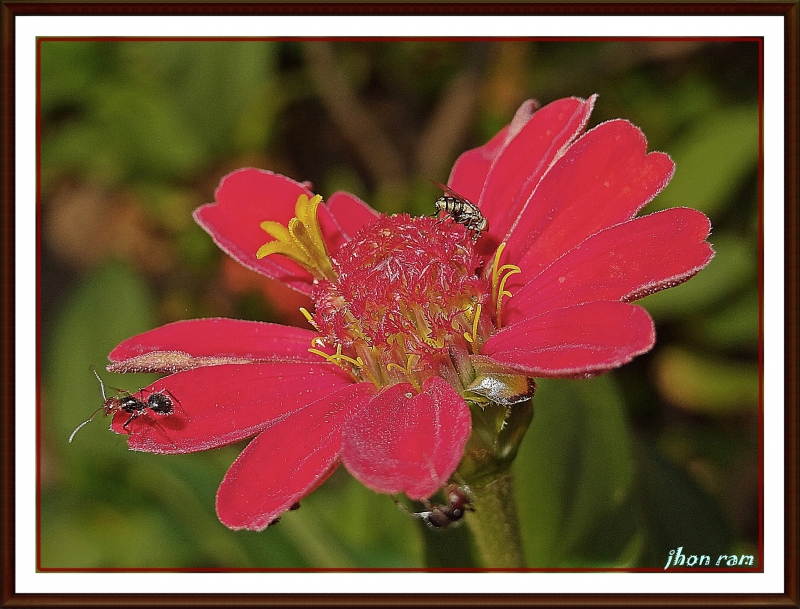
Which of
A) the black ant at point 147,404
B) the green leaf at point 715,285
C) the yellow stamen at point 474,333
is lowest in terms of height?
the black ant at point 147,404

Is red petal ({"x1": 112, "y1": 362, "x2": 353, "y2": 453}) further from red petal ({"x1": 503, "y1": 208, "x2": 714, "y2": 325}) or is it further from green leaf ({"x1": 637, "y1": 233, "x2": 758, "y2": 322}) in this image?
green leaf ({"x1": 637, "y1": 233, "x2": 758, "y2": 322})

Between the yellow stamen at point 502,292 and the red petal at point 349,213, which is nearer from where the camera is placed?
the yellow stamen at point 502,292

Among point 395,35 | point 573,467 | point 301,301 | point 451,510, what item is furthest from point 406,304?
point 301,301

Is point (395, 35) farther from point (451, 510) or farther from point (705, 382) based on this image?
point (705, 382)

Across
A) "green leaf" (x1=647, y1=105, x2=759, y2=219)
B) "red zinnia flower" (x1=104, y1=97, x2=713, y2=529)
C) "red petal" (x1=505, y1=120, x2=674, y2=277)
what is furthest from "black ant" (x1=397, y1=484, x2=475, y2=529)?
"green leaf" (x1=647, y1=105, x2=759, y2=219)

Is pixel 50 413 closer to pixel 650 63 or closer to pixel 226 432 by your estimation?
pixel 226 432

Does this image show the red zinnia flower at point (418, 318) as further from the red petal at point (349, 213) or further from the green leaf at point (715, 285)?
the green leaf at point (715, 285)

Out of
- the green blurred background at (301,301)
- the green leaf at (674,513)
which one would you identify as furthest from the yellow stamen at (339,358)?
the green leaf at (674,513)
